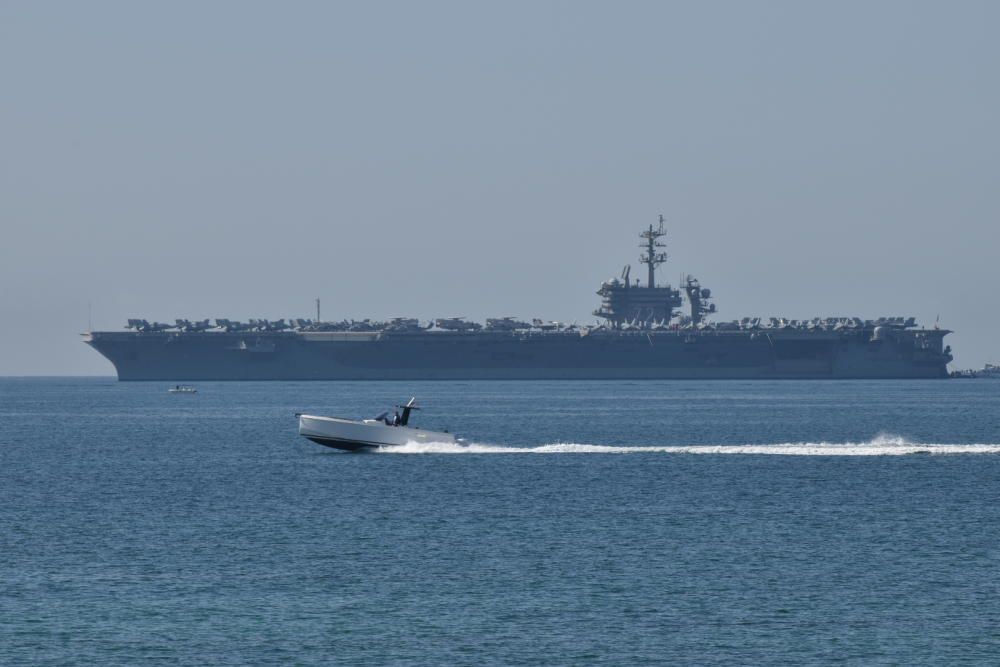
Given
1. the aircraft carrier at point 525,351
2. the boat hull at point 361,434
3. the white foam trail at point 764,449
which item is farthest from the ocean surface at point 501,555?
the aircraft carrier at point 525,351

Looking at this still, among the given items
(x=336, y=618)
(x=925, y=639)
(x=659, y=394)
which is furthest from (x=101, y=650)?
(x=659, y=394)

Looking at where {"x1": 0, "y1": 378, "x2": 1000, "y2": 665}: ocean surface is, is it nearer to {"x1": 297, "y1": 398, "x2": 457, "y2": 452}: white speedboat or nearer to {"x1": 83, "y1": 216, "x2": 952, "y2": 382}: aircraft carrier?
{"x1": 297, "y1": 398, "x2": 457, "y2": 452}: white speedboat

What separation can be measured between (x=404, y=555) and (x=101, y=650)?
7.88 m

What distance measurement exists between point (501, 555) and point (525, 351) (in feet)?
360

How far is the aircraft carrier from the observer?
13512 cm

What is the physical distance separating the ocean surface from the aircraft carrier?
8040cm

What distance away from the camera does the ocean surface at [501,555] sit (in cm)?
2044

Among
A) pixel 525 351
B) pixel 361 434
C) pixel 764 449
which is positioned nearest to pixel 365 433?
pixel 361 434

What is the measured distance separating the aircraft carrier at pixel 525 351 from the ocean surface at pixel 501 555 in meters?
80.4

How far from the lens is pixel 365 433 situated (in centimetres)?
4609

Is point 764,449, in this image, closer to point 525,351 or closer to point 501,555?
point 501,555

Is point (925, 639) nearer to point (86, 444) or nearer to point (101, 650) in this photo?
point (101, 650)

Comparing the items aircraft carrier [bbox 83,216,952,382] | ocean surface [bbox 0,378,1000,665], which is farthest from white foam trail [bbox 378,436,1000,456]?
aircraft carrier [bbox 83,216,952,382]

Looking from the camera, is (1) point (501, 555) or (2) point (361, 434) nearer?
(1) point (501, 555)
